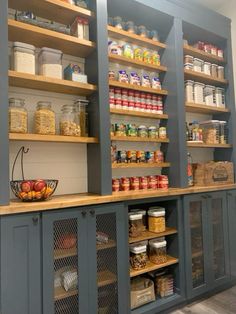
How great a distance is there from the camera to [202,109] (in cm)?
276

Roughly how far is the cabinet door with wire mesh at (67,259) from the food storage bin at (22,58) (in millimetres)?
1051

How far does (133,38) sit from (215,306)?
261 centimetres

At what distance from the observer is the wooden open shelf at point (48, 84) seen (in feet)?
5.55

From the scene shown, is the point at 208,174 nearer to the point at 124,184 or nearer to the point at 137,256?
the point at 124,184

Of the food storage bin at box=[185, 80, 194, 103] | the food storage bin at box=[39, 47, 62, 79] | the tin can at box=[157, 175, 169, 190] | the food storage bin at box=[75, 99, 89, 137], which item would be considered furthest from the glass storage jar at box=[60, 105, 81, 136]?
the food storage bin at box=[185, 80, 194, 103]

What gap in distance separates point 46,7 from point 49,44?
0.87 feet

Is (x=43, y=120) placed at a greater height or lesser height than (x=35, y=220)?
greater

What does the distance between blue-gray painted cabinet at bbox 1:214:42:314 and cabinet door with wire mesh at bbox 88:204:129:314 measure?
0.39 m

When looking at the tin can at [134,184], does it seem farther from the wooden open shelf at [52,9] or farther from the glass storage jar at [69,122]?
the wooden open shelf at [52,9]

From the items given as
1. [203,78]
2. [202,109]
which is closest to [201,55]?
[203,78]

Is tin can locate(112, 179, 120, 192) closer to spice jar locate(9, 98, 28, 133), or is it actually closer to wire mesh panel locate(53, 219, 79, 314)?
wire mesh panel locate(53, 219, 79, 314)

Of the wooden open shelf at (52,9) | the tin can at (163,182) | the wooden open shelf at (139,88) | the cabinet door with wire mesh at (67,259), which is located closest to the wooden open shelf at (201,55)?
the wooden open shelf at (139,88)

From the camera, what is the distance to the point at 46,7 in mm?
1882

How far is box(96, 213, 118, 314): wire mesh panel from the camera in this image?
1.76 m
